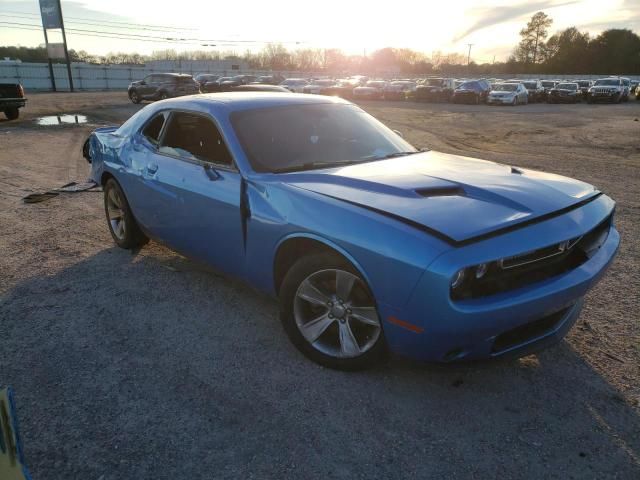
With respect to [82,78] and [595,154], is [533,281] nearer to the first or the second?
[595,154]

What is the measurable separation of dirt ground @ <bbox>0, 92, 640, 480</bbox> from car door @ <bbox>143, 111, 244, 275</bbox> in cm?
48

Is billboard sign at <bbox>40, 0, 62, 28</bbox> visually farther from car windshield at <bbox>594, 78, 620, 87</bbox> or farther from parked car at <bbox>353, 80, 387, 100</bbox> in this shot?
car windshield at <bbox>594, 78, 620, 87</bbox>

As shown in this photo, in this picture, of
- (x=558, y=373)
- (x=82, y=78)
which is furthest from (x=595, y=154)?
(x=82, y=78)

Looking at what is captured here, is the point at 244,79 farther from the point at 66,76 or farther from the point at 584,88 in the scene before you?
the point at 584,88

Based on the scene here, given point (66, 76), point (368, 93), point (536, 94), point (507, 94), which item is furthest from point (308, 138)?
point (66, 76)

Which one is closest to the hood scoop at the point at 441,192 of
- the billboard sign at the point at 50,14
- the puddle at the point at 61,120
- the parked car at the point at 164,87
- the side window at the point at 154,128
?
the side window at the point at 154,128

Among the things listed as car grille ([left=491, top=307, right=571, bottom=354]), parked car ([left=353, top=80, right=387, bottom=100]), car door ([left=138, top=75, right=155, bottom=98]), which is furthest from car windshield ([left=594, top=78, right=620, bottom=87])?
car grille ([left=491, top=307, right=571, bottom=354])

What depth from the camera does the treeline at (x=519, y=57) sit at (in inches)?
3127

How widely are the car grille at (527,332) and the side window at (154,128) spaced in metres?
3.26

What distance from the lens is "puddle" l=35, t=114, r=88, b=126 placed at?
17422mm

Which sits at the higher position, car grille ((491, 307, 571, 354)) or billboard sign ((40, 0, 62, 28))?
billboard sign ((40, 0, 62, 28))

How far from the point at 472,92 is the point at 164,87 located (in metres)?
18.9

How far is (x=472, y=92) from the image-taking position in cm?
3184

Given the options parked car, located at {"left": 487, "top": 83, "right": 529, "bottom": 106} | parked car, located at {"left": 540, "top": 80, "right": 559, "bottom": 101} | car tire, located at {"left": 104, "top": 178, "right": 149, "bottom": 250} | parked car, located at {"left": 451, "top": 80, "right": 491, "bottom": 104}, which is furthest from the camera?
parked car, located at {"left": 540, "top": 80, "right": 559, "bottom": 101}
